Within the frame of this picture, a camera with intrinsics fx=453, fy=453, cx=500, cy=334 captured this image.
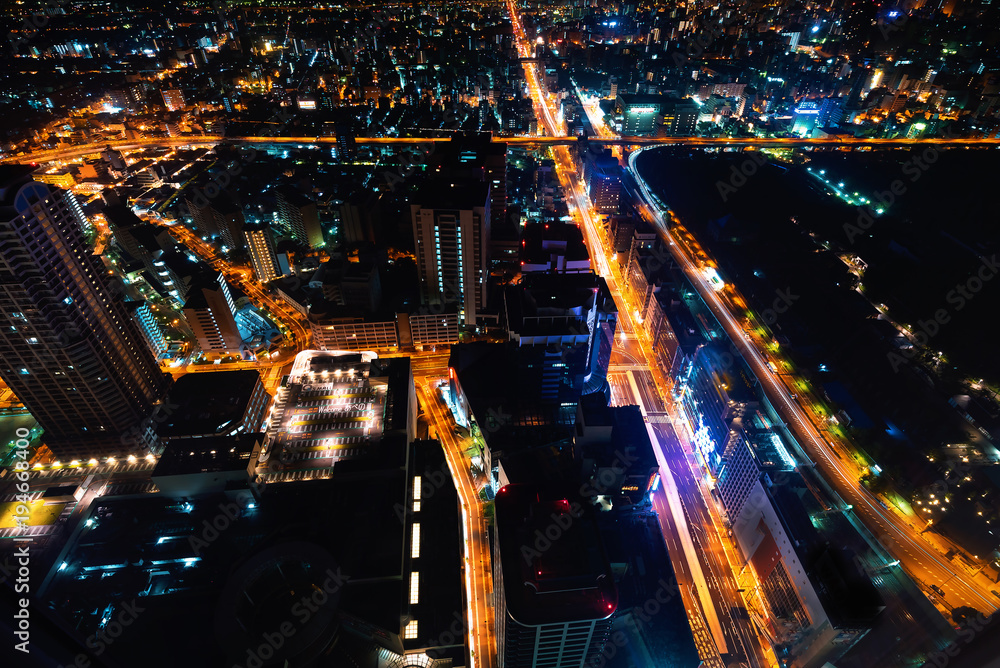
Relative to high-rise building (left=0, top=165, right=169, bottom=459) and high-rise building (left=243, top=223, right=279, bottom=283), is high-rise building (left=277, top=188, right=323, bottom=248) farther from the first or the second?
high-rise building (left=0, top=165, right=169, bottom=459)

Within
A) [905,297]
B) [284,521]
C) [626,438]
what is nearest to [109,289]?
[284,521]

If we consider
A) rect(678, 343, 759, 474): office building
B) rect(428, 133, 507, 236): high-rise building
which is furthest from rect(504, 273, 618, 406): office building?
rect(428, 133, 507, 236): high-rise building

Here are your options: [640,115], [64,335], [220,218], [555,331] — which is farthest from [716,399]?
[640,115]

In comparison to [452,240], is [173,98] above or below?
above

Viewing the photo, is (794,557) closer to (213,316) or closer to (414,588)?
(414,588)

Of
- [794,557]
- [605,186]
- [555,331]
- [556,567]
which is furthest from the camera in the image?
[605,186]

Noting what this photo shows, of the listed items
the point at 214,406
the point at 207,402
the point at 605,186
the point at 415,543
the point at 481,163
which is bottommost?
the point at 415,543

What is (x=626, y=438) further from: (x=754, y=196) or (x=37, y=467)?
(x=754, y=196)
